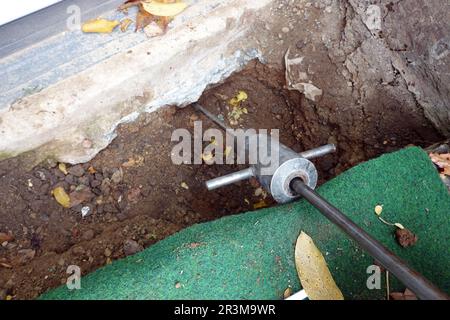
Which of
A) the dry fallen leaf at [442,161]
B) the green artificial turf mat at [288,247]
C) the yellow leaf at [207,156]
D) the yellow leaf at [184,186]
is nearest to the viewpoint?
the green artificial turf mat at [288,247]

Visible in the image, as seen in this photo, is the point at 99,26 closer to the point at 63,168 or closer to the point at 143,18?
the point at 143,18

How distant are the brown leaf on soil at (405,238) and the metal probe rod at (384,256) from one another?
508 millimetres

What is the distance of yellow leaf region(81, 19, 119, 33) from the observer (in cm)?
205

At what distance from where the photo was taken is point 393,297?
1.72 metres

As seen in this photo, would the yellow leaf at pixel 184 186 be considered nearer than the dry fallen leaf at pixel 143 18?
No

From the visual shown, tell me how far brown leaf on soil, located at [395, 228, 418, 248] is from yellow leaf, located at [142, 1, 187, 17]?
1.48 m

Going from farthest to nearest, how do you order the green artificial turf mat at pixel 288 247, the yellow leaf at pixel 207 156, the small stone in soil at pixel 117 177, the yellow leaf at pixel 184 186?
the yellow leaf at pixel 207 156 → the yellow leaf at pixel 184 186 → the small stone in soil at pixel 117 177 → the green artificial turf mat at pixel 288 247

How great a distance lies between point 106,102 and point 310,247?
4.01 feet

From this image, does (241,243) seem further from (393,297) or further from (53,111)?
(53,111)

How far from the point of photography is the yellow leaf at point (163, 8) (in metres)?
2.11

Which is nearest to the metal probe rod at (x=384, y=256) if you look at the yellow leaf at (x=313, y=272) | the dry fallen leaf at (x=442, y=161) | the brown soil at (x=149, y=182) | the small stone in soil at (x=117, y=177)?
the yellow leaf at (x=313, y=272)

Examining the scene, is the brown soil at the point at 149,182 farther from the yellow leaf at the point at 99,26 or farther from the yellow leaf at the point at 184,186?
the yellow leaf at the point at 99,26

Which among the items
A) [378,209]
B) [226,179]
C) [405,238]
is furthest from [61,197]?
[405,238]
